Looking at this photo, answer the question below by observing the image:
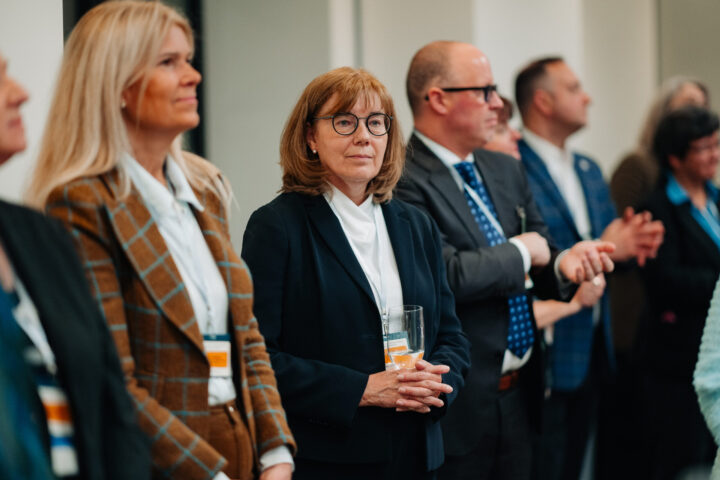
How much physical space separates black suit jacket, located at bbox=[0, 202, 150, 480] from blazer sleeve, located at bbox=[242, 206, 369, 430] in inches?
30.3

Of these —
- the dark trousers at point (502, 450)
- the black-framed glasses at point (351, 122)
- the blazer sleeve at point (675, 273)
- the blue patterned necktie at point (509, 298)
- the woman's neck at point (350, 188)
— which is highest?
the black-framed glasses at point (351, 122)

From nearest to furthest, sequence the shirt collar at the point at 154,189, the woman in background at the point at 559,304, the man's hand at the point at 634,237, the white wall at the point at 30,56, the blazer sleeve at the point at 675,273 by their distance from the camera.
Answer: the shirt collar at the point at 154,189 → the white wall at the point at 30,56 → the woman in background at the point at 559,304 → the man's hand at the point at 634,237 → the blazer sleeve at the point at 675,273

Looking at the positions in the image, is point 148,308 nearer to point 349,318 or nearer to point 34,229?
point 34,229

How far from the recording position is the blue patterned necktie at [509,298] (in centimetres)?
335

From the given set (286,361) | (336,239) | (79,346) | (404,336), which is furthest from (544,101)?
(79,346)

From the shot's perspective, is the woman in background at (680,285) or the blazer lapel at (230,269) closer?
the blazer lapel at (230,269)

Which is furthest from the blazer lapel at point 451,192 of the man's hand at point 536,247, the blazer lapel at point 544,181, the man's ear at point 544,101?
the man's ear at point 544,101

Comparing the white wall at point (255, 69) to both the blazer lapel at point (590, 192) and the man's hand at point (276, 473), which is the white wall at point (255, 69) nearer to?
the blazer lapel at point (590, 192)

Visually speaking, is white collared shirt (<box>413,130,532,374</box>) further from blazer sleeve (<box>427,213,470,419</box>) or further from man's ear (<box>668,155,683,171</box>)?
man's ear (<box>668,155,683,171</box>)

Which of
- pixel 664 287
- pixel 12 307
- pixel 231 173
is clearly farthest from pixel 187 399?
pixel 664 287

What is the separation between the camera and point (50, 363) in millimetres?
1672

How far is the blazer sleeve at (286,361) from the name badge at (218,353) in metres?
0.41

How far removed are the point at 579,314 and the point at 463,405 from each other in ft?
4.07

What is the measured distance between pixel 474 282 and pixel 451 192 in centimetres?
36
